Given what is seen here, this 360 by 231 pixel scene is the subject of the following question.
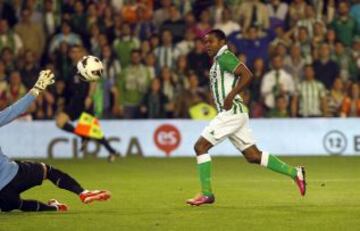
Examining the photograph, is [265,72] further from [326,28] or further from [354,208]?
[354,208]

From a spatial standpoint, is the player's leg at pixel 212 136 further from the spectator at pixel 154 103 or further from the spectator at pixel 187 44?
the spectator at pixel 187 44

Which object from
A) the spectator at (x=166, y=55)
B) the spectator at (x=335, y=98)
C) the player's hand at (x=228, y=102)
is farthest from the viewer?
the spectator at (x=166, y=55)

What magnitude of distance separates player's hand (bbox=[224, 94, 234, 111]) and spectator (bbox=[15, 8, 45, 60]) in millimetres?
11697

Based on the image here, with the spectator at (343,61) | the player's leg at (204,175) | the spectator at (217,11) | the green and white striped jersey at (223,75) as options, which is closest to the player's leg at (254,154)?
the green and white striped jersey at (223,75)

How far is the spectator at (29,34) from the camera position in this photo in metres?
23.5

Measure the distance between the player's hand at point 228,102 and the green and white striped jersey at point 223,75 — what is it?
0.08m

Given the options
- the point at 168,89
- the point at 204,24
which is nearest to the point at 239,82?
the point at 168,89

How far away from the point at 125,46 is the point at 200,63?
1.70 metres

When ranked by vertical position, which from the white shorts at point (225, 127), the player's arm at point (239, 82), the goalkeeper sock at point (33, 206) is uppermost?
the player's arm at point (239, 82)

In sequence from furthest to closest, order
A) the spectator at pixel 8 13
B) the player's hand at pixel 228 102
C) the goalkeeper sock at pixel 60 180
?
the spectator at pixel 8 13 < the player's hand at pixel 228 102 < the goalkeeper sock at pixel 60 180

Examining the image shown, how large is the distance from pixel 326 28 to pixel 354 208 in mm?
12471

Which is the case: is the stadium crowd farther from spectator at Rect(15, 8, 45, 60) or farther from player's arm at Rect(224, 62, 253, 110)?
player's arm at Rect(224, 62, 253, 110)

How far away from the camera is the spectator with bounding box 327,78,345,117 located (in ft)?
73.0

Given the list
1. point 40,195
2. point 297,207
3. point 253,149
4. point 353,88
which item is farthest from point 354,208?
point 353,88
